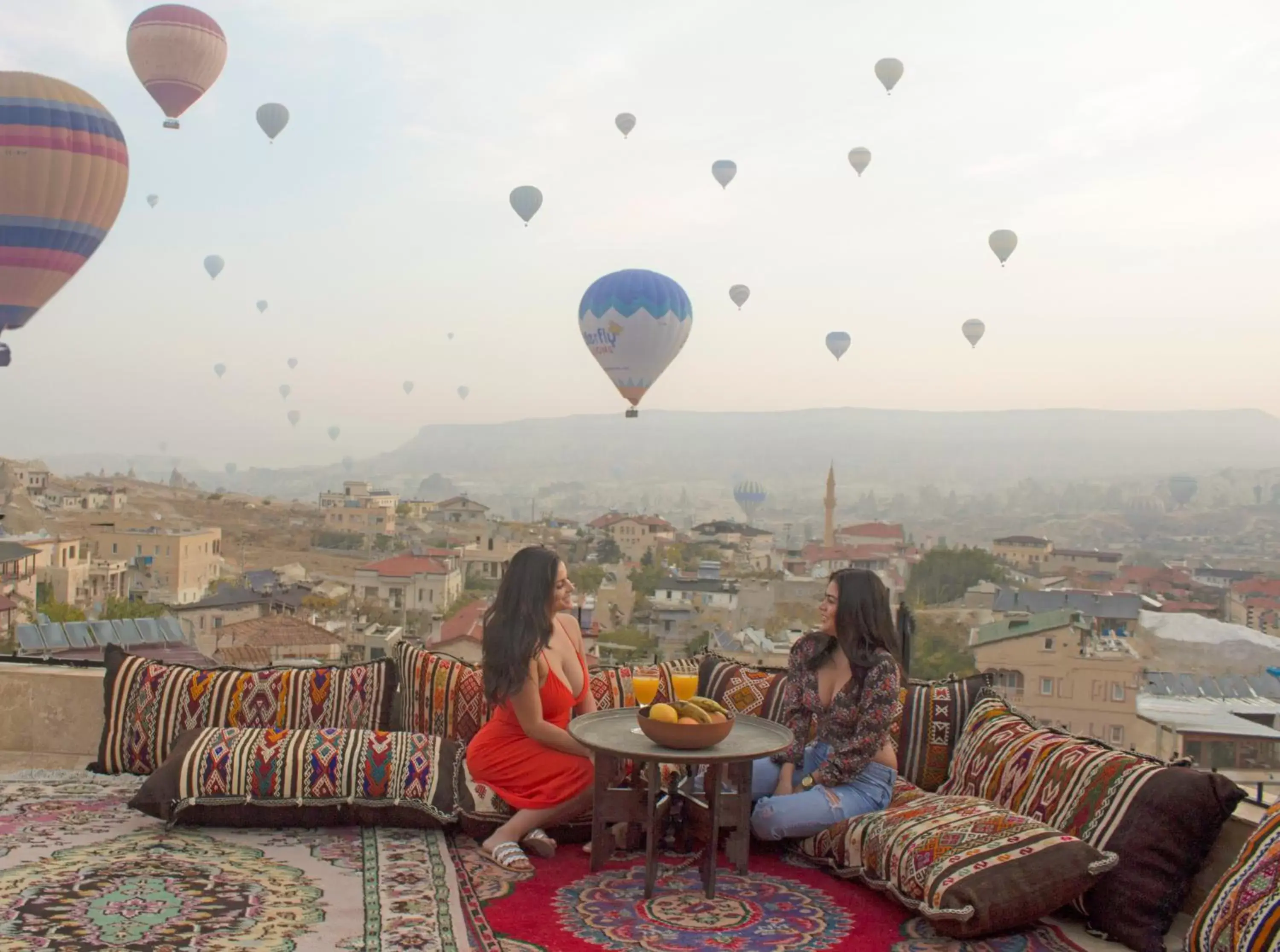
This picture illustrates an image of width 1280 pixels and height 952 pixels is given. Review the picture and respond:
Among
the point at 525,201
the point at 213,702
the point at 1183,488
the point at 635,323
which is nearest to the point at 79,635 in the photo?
the point at 213,702

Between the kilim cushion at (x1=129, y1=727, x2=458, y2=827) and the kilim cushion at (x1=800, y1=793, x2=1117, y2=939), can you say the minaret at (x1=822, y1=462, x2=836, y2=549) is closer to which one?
the kilim cushion at (x1=129, y1=727, x2=458, y2=827)

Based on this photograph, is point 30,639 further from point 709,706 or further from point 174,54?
point 174,54

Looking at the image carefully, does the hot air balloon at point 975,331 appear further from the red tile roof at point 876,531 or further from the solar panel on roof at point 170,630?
the solar panel on roof at point 170,630

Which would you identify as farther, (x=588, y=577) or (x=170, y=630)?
(x=588, y=577)

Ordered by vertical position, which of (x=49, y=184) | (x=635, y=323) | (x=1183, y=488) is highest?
(x=49, y=184)

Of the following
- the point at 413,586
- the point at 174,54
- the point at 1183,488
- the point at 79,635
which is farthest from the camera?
the point at 1183,488

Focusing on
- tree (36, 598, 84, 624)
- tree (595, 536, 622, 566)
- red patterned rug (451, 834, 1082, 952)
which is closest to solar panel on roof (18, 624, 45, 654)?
red patterned rug (451, 834, 1082, 952)
